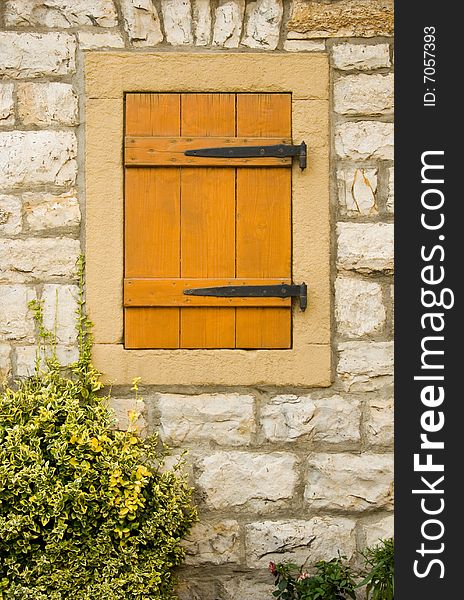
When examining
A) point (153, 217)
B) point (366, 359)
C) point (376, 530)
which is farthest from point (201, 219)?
point (376, 530)

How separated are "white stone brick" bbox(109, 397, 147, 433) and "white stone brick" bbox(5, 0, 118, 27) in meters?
1.69

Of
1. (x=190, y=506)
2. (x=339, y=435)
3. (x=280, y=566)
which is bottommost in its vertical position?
(x=280, y=566)

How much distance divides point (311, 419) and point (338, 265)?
2.32 feet

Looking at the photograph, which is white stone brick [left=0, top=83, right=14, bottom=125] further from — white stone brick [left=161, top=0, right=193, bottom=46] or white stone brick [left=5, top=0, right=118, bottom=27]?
white stone brick [left=161, top=0, right=193, bottom=46]

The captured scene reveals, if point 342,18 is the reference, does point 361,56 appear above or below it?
below

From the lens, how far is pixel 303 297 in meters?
3.93

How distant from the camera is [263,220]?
396cm

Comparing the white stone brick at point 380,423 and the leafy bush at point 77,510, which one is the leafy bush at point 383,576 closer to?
the white stone brick at point 380,423

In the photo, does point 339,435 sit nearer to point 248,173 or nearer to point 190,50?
point 248,173

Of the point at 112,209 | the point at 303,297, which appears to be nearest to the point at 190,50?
the point at 112,209

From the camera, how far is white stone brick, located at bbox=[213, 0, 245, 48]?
3941 millimetres

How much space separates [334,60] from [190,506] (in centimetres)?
210

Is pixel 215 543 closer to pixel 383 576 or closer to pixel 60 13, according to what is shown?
pixel 383 576

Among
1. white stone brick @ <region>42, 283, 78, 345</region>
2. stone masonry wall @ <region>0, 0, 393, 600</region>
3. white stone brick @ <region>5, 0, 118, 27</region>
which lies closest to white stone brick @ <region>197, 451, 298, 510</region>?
stone masonry wall @ <region>0, 0, 393, 600</region>
